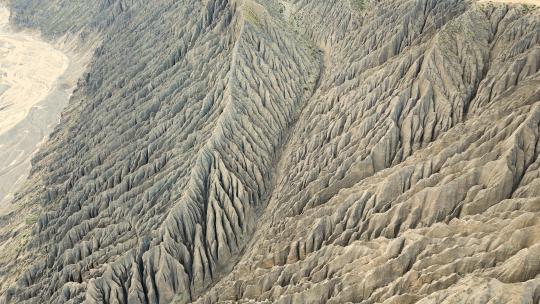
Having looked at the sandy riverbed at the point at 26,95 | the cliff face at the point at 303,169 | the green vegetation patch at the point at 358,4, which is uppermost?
the sandy riverbed at the point at 26,95

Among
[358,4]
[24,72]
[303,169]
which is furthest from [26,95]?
[303,169]

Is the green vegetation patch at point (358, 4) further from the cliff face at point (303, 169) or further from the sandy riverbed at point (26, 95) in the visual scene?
the sandy riverbed at point (26, 95)

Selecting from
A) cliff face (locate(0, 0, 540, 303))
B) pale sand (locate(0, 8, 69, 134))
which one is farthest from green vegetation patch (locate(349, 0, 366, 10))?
pale sand (locate(0, 8, 69, 134))

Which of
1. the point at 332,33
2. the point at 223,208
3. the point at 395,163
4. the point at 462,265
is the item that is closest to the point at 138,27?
the point at 332,33

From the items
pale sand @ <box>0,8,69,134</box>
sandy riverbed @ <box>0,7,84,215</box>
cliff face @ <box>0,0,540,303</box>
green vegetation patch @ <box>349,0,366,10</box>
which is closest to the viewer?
cliff face @ <box>0,0,540,303</box>

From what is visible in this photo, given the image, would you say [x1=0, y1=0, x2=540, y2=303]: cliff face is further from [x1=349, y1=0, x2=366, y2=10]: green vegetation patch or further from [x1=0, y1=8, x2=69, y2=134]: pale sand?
[x1=0, y1=8, x2=69, y2=134]: pale sand

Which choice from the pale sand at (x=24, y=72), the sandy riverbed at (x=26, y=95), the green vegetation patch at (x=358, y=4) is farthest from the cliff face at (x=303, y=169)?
the pale sand at (x=24, y=72)

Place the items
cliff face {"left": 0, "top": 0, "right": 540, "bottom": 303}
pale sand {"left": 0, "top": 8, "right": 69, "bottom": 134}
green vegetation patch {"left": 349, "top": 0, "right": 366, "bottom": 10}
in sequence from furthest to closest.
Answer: pale sand {"left": 0, "top": 8, "right": 69, "bottom": 134} < green vegetation patch {"left": 349, "top": 0, "right": 366, "bottom": 10} < cliff face {"left": 0, "top": 0, "right": 540, "bottom": 303}

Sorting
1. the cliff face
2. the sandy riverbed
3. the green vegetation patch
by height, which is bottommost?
the cliff face
